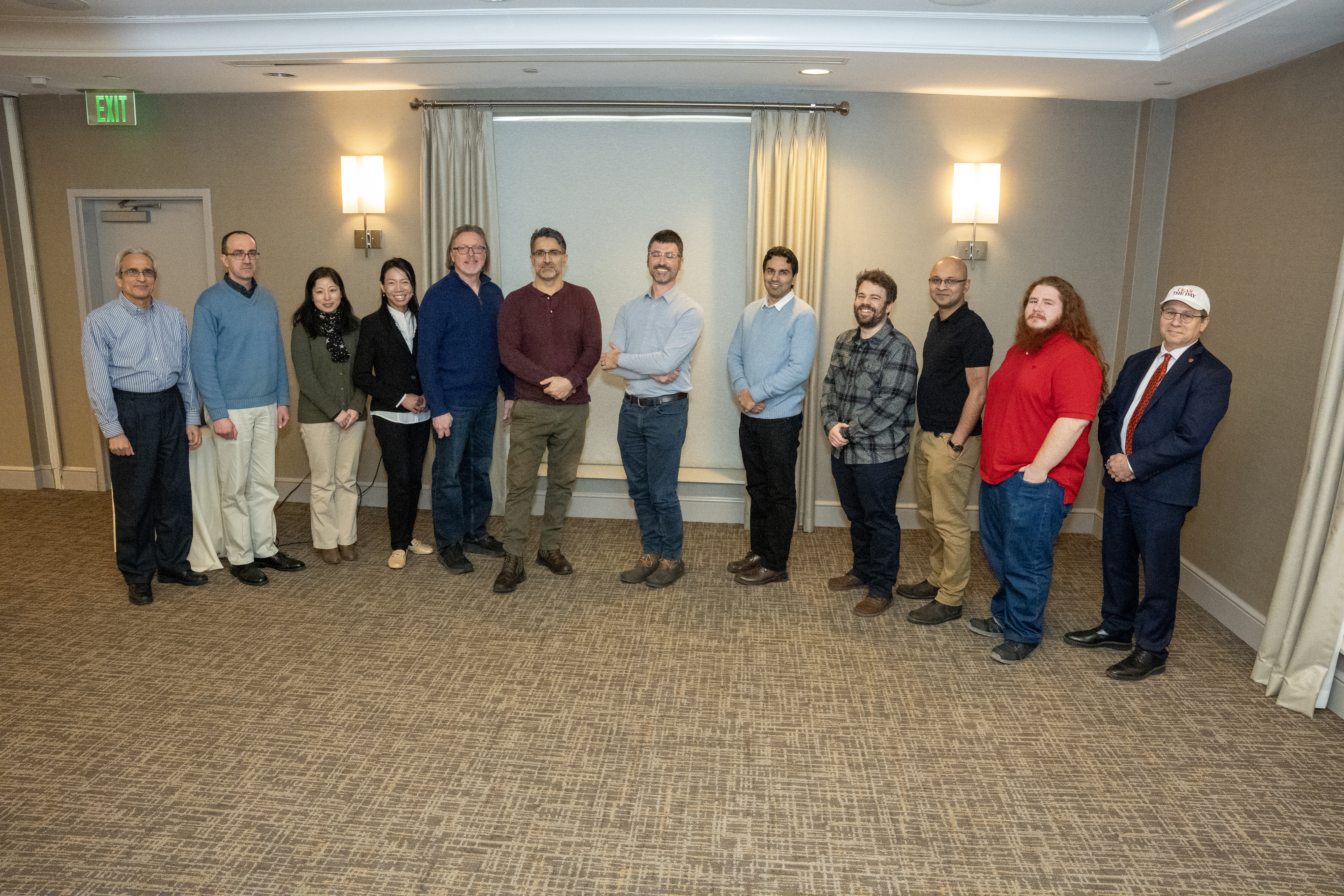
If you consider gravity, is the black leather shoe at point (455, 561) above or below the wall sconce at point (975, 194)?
below

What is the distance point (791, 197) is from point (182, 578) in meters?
4.08

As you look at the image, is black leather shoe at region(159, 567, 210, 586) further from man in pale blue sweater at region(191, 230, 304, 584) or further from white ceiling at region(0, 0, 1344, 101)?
white ceiling at region(0, 0, 1344, 101)

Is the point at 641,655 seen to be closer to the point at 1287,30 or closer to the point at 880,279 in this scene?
the point at 880,279

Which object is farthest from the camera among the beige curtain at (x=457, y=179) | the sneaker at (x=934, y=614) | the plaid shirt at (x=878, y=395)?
the beige curtain at (x=457, y=179)

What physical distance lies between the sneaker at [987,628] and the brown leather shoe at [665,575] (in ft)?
5.00

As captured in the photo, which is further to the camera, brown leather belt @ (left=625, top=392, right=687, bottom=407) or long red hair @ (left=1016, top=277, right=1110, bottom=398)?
brown leather belt @ (left=625, top=392, right=687, bottom=407)

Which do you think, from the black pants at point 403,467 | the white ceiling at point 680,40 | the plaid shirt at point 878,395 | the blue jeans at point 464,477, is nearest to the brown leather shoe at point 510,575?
the blue jeans at point 464,477

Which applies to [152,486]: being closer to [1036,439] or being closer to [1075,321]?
[1036,439]

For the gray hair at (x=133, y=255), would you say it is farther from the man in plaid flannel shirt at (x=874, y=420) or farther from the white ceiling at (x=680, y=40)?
the man in plaid flannel shirt at (x=874, y=420)

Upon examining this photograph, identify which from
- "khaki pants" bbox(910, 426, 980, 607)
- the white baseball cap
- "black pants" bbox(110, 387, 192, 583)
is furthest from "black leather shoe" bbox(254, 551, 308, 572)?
the white baseball cap

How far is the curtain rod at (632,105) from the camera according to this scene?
5.40m

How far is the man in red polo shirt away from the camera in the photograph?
11.9 ft

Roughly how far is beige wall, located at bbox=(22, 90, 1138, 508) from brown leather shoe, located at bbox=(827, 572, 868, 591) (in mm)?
1221

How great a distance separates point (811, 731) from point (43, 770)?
2662 millimetres
